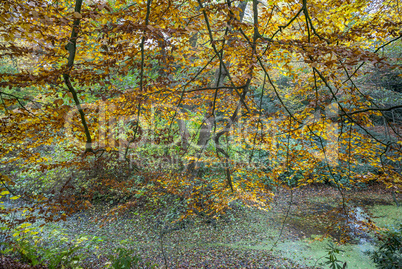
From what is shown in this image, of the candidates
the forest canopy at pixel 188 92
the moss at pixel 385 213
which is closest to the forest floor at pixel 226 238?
the moss at pixel 385 213

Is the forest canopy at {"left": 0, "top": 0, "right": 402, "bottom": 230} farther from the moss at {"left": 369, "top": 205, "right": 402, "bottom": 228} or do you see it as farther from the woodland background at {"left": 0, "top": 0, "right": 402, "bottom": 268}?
the moss at {"left": 369, "top": 205, "right": 402, "bottom": 228}

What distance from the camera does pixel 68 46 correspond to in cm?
297

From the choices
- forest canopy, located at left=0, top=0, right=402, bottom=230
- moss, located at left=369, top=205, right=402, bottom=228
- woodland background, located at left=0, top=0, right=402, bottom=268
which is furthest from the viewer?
moss, located at left=369, top=205, right=402, bottom=228

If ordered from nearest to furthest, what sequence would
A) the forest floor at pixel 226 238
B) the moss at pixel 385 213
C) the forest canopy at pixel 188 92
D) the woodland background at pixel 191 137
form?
the forest canopy at pixel 188 92 → the woodland background at pixel 191 137 → the forest floor at pixel 226 238 → the moss at pixel 385 213

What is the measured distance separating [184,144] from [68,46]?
13.0 ft

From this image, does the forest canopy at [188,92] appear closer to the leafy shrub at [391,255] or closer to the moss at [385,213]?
the leafy shrub at [391,255]

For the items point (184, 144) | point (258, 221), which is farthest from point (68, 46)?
point (258, 221)

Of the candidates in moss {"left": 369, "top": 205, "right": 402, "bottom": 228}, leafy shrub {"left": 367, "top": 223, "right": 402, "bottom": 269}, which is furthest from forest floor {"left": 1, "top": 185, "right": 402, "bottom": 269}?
leafy shrub {"left": 367, "top": 223, "right": 402, "bottom": 269}

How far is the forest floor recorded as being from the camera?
498 centimetres

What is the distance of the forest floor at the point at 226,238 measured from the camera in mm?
4980

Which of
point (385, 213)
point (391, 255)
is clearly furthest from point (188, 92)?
point (385, 213)

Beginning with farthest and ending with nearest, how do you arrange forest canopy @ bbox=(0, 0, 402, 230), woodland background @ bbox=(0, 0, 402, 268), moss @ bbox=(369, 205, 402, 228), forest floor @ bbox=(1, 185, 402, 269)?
moss @ bbox=(369, 205, 402, 228)
forest floor @ bbox=(1, 185, 402, 269)
woodland background @ bbox=(0, 0, 402, 268)
forest canopy @ bbox=(0, 0, 402, 230)

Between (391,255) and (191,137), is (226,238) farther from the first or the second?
(391,255)

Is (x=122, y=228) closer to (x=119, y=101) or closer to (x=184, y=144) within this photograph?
(x=184, y=144)
